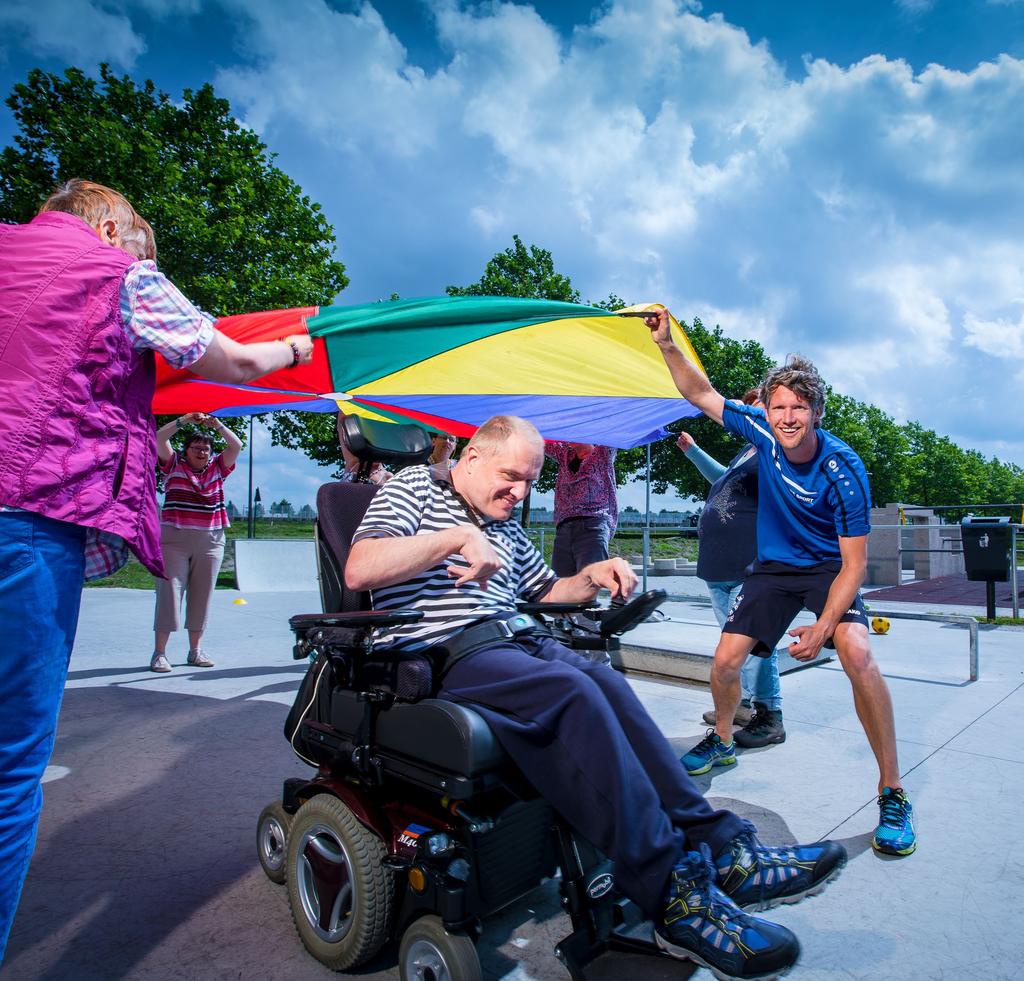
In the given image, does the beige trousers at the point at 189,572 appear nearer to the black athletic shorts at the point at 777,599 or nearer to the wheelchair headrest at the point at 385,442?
the wheelchair headrest at the point at 385,442

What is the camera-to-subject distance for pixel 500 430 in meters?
2.08

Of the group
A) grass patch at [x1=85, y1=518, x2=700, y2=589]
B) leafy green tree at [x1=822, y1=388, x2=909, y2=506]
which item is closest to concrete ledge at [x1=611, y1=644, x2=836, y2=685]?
grass patch at [x1=85, y1=518, x2=700, y2=589]

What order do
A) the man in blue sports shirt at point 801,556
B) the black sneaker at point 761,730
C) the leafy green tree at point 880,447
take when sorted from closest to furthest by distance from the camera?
the man in blue sports shirt at point 801,556 → the black sneaker at point 761,730 → the leafy green tree at point 880,447

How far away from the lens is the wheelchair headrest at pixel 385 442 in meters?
2.68

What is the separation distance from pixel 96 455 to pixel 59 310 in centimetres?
31

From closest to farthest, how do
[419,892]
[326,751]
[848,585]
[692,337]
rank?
[419,892]
[326,751]
[848,585]
[692,337]

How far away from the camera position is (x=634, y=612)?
1924 millimetres

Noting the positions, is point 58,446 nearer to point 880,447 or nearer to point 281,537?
point 281,537

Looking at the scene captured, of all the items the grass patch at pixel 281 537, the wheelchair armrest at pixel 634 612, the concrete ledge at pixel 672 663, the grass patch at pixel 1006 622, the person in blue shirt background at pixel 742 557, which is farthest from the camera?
the grass patch at pixel 281 537

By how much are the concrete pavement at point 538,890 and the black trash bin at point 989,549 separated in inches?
154

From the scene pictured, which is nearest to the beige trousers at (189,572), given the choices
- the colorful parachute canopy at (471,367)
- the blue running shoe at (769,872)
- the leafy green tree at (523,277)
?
the colorful parachute canopy at (471,367)

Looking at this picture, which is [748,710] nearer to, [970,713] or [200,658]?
[970,713]

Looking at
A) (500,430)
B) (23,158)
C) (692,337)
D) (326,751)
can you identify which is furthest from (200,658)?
(692,337)

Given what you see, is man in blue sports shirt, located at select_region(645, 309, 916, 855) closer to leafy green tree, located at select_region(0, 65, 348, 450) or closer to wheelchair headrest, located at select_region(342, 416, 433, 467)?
wheelchair headrest, located at select_region(342, 416, 433, 467)
